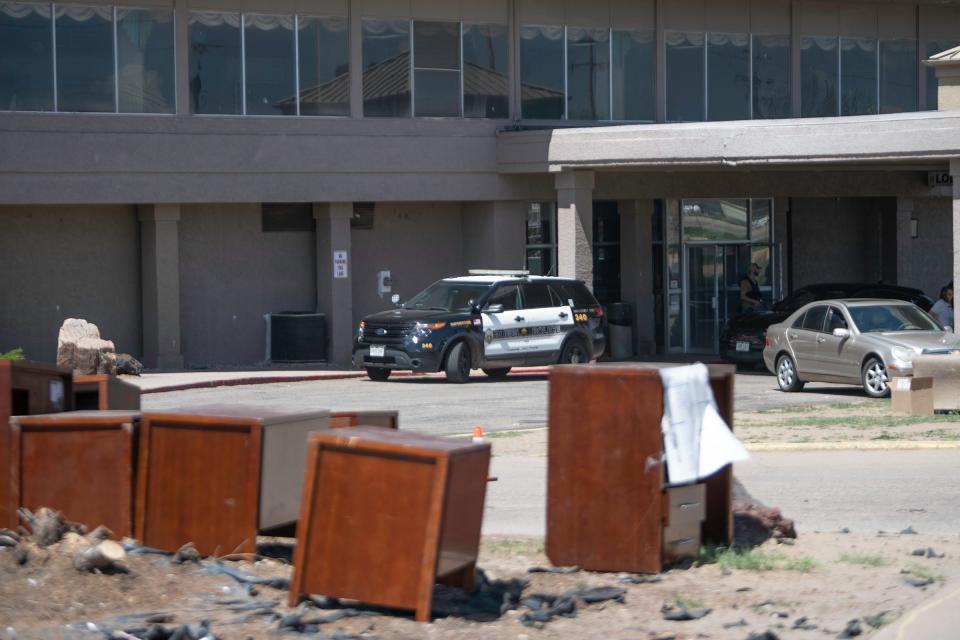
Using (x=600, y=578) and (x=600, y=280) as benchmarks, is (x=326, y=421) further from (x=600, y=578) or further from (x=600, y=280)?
(x=600, y=280)

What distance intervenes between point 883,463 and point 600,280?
19.3 metres

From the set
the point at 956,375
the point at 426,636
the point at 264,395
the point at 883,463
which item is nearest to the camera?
the point at 426,636

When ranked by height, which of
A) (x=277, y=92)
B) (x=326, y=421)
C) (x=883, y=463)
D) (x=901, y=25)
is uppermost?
(x=901, y=25)

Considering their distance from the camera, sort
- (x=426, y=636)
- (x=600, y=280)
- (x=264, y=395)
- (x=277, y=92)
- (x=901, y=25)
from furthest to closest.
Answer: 1. (x=901, y=25)
2. (x=600, y=280)
3. (x=277, y=92)
4. (x=264, y=395)
5. (x=426, y=636)

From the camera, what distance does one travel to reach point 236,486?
27.4 ft

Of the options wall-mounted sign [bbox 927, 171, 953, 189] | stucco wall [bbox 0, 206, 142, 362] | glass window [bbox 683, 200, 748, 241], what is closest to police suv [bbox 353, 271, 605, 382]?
stucco wall [bbox 0, 206, 142, 362]

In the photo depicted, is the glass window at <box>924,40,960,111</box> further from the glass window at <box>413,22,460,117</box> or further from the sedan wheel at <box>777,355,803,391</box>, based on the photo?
the sedan wheel at <box>777,355,803,391</box>

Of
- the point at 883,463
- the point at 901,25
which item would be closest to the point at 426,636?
the point at 883,463

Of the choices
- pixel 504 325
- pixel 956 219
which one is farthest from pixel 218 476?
pixel 956 219

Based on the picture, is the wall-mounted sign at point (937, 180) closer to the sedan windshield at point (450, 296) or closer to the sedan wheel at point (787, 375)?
the sedan wheel at point (787, 375)

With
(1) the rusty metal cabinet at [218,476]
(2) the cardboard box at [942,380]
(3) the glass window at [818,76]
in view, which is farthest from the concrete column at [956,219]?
(1) the rusty metal cabinet at [218,476]

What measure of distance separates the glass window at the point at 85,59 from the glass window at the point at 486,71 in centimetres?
780

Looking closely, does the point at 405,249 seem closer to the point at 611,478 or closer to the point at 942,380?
the point at 942,380

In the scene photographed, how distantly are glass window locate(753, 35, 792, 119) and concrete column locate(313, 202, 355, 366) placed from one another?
1147 cm
